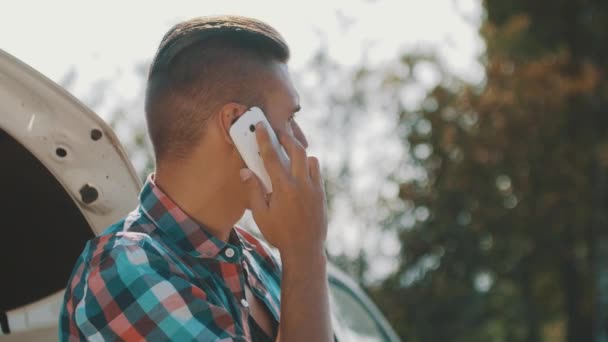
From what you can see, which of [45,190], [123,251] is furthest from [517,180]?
[123,251]

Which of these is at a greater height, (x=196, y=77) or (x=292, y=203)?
(x=196, y=77)

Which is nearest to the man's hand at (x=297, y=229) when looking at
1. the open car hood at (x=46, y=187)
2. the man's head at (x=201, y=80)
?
the man's head at (x=201, y=80)

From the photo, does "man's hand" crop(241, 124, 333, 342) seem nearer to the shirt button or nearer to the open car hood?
the shirt button

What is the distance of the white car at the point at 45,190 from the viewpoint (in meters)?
2.54

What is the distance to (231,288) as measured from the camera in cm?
211

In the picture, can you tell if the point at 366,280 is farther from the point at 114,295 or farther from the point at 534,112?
the point at 114,295

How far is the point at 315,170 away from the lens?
7.07 feet

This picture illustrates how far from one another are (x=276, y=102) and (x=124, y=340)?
0.64 meters

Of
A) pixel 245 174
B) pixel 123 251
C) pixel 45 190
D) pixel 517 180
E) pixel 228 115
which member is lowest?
pixel 517 180

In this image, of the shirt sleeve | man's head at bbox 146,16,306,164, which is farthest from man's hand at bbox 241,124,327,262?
the shirt sleeve

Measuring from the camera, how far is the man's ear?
216 cm

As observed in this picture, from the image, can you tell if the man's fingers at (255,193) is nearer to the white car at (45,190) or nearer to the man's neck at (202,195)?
the man's neck at (202,195)

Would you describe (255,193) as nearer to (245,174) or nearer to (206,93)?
(245,174)

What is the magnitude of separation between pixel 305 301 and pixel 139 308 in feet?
1.04
